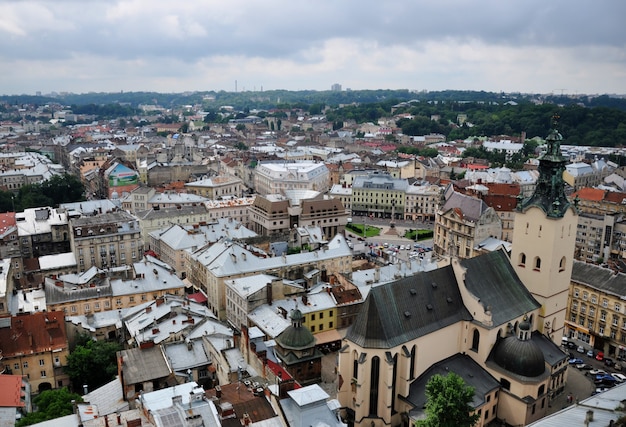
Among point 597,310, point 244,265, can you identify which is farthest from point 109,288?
point 597,310

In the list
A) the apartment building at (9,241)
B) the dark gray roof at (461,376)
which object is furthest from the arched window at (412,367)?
the apartment building at (9,241)

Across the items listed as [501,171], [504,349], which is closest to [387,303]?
[504,349]

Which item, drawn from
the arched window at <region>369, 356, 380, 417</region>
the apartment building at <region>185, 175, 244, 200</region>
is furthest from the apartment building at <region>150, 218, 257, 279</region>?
the arched window at <region>369, 356, 380, 417</region>

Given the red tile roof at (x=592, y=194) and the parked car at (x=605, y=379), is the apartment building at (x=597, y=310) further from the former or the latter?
the red tile roof at (x=592, y=194)

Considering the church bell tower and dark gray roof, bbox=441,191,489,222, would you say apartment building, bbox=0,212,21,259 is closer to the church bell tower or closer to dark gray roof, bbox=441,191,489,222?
dark gray roof, bbox=441,191,489,222

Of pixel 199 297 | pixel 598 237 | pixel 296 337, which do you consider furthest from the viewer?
pixel 598 237

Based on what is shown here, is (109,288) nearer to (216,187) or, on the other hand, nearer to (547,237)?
(547,237)

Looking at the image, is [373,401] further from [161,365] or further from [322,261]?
[322,261]
